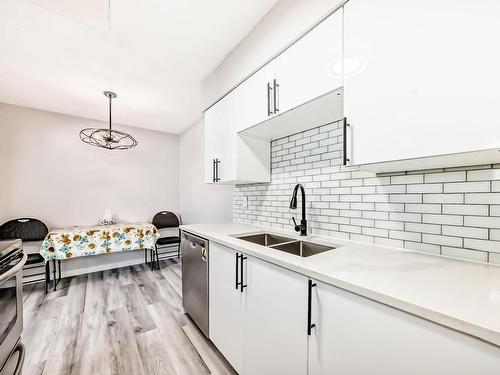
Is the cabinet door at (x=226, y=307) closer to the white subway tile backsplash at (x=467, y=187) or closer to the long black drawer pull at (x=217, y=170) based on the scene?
the long black drawer pull at (x=217, y=170)

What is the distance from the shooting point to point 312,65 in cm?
121

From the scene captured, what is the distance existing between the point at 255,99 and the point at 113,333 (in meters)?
2.33

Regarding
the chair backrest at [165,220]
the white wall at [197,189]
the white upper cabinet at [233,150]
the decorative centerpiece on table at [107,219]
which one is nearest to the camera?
the white upper cabinet at [233,150]

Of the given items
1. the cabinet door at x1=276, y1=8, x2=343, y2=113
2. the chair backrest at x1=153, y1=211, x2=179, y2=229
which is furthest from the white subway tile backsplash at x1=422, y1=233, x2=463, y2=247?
the chair backrest at x1=153, y1=211, x2=179, y2=229

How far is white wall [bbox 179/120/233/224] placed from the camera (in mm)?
2953

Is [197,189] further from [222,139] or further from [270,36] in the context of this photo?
[270,36]

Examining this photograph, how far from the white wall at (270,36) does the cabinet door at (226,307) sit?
1.38 meters

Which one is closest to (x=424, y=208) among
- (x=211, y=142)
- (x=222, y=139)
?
(x=222, y=139)

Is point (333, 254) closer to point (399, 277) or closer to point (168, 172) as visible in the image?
point (399, 277)

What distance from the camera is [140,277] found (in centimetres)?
323

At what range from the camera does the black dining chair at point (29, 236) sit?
Answer: 282 centimetres

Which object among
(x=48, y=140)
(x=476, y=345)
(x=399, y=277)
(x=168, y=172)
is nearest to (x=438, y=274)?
(x=399, y=277)

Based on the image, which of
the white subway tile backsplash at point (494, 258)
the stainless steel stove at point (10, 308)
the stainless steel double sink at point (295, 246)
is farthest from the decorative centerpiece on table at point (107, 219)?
the white subway tile backsplash at point (494, 258)

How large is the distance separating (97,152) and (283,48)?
11.8ft
